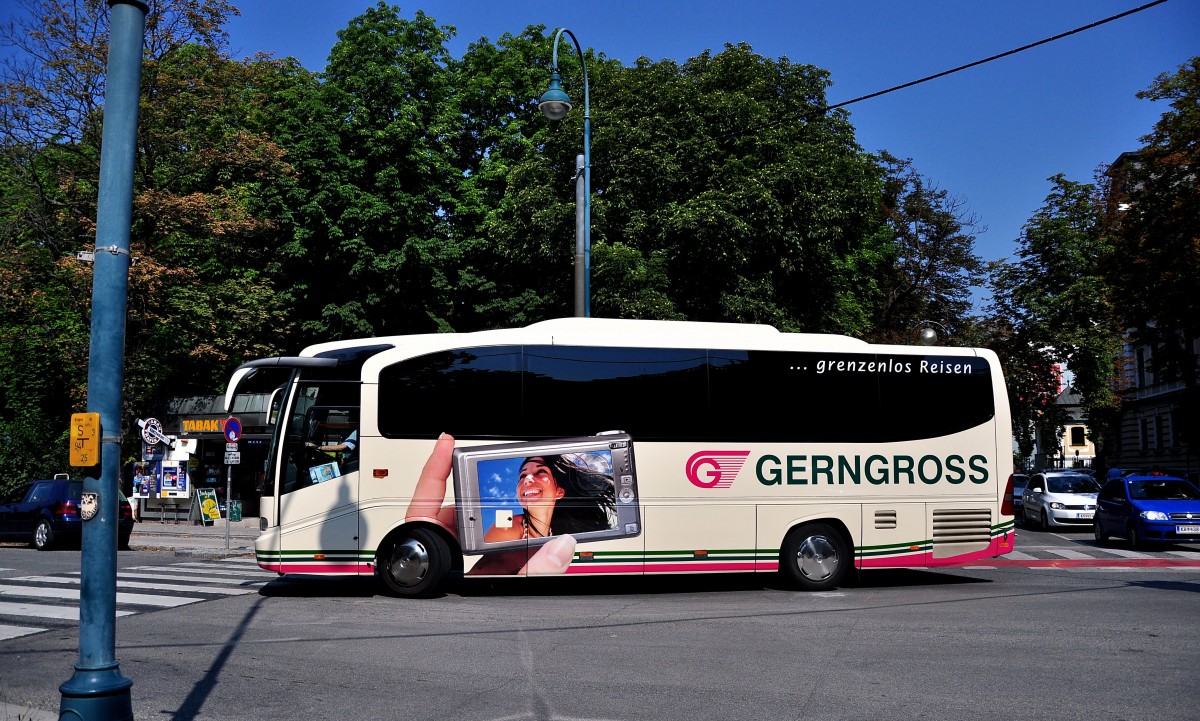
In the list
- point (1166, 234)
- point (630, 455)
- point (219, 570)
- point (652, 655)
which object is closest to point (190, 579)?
point (219, 570)

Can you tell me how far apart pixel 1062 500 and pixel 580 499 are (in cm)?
2115

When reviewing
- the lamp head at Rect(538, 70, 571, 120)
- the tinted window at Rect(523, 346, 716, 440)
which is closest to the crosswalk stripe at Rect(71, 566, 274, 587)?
the tinted window at Rect(523, 346, 716, 440)

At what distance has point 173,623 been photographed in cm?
1042

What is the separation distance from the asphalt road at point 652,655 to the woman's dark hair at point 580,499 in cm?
99

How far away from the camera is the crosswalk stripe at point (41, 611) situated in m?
10.9

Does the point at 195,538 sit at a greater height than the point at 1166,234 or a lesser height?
lesser

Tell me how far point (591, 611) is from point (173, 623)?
180 inches

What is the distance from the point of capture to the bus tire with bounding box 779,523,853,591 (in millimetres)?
13383

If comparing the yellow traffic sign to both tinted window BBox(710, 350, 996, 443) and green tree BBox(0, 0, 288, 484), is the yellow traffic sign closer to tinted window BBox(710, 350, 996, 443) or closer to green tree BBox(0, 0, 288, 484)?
tinted window BBox(710, 350, 996, 443)

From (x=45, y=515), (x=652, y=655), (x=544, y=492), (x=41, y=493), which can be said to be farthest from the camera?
(x=41, y=493)

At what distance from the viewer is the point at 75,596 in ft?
41.2

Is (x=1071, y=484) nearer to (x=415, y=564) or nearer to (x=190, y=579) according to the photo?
(x=415, y=564)

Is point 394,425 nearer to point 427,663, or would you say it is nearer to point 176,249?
point 427,663

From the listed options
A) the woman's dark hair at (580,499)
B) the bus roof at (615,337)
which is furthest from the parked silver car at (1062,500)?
the woman's dark hair at (580,499)
